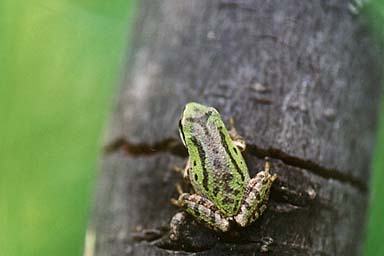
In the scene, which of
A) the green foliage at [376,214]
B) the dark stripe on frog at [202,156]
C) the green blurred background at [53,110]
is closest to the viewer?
the dark stripe on frog at [202,156]

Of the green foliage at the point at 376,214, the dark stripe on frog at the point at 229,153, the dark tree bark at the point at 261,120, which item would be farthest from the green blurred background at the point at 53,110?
the green foliage at the point at 376,214

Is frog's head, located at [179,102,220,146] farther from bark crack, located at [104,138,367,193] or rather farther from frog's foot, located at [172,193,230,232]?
frog's foot, located at [172,193,230,232]

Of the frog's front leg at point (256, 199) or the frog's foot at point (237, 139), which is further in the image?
the frog's foot at point (237, 139)

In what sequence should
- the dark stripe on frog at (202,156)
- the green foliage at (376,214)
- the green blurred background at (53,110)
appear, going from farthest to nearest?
the green blurred background at (53,110) < the green foliage at (376,214) < the dark stripe on frog at (202,156)

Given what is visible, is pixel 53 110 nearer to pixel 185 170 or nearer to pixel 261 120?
pixel 185 170

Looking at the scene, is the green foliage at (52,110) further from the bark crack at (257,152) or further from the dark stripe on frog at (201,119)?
the dark stripe on frog at (201,119)

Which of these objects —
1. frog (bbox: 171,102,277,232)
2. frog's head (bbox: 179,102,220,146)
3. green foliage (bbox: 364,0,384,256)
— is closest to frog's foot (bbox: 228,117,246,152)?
frog (bbox: 171,102,277,232)
